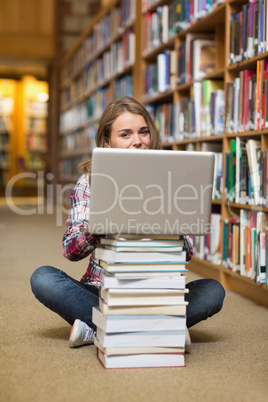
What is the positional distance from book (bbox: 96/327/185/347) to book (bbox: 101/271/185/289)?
13 cm

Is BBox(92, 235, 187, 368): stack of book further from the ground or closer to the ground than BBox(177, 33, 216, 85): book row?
closer to the ground

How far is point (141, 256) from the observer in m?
1.53

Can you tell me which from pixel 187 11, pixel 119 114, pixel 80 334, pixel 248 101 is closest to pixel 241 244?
pixel 248 101

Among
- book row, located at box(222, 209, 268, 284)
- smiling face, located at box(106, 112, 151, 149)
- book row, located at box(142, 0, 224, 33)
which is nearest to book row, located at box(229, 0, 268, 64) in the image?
book row, located at box(142, 0, 224, 33)

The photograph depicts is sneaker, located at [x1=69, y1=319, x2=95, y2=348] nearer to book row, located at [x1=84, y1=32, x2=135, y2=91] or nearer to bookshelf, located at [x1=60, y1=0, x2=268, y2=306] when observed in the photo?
bookshelf, located at [x1=60, y1=0, x2=268, y2=306]

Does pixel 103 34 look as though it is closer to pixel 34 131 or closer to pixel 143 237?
pixel 143 237

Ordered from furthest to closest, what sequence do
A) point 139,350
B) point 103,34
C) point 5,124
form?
point 5,124 → point 103,34 → point 139,350

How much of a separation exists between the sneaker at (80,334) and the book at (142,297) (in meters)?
0.25

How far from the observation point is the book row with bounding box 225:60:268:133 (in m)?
2.48

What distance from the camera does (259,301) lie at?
8.50 ft

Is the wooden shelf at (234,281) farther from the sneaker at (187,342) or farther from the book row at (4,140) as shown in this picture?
the book row at (4,140)

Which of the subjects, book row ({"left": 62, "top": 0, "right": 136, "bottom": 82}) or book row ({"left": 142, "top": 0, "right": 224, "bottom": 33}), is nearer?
book row ({"left": 142, "top": 0, "right": 224, "bottom": 33})

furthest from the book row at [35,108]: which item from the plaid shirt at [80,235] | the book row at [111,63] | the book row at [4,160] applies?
the plaid shirt at [80,235]

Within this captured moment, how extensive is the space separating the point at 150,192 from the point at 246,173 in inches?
50.7
